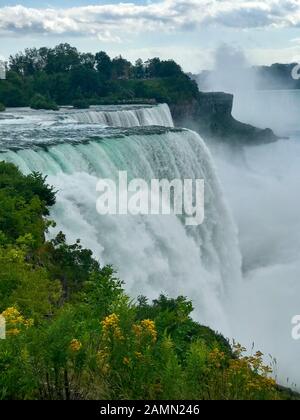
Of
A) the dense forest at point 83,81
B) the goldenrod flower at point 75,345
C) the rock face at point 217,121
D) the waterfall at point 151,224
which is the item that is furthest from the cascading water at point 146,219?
the rock face at point 217,121

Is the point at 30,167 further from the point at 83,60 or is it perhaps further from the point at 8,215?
the point at 83,60

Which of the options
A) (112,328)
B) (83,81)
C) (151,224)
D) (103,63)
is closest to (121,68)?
(103,63)

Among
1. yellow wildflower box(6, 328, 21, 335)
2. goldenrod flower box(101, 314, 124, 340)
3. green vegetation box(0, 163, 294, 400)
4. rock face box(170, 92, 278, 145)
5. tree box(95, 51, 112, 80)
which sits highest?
tree box(95, 51, 112, 80)

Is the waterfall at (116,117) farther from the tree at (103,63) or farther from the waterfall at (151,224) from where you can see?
the tree at (103,63)

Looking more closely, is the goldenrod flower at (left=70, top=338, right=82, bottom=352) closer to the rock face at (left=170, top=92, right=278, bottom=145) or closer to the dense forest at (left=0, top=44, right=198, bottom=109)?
the dense forest at (left=0, top=44, right=198, bottom=109)

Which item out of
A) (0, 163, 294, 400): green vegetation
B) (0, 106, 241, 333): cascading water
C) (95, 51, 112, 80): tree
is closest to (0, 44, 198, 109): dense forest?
(95, 51, 112, 80): tree

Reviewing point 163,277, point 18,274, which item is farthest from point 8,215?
→ point 163,277
